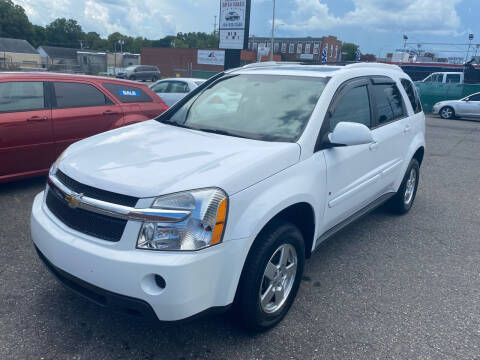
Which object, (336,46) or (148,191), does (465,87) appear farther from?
(336,46)

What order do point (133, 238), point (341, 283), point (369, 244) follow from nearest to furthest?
1. point (133, 238)
2. point (341, 283)
3. point (369, 244)

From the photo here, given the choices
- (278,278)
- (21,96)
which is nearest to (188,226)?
(278,278)

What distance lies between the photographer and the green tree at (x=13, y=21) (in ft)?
275

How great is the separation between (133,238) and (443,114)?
22.0m

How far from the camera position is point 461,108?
20.2 meters

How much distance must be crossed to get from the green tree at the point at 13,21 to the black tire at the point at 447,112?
297 feet

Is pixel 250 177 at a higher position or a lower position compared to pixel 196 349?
higher

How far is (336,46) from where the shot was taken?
299 feet

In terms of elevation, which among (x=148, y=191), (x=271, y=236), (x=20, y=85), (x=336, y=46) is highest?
(x=336, y=46)

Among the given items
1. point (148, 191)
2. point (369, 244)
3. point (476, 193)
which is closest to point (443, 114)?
point (476, 193)

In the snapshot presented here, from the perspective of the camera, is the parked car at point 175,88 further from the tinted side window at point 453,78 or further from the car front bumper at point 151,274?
the tinted side window at point 453,78

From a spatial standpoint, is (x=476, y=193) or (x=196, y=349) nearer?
(x=196, y=349)

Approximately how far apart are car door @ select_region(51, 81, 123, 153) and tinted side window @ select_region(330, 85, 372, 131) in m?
3.85

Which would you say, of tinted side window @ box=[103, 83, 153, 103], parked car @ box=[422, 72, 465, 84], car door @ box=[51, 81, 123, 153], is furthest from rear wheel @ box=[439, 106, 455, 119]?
car door @ box=[51, 81, 123, 153]
